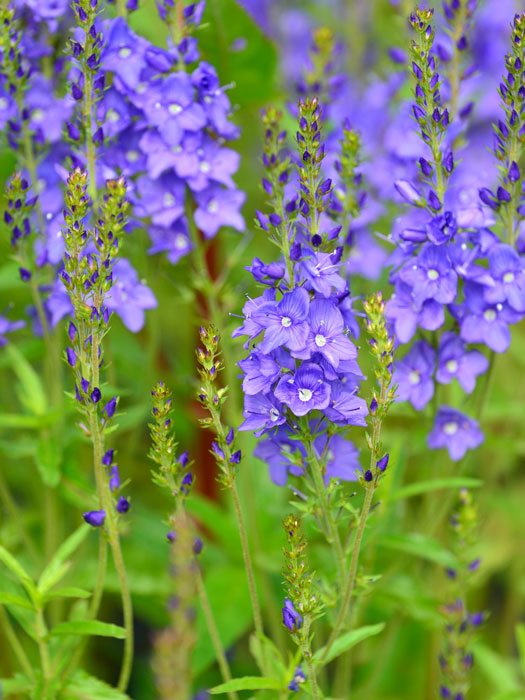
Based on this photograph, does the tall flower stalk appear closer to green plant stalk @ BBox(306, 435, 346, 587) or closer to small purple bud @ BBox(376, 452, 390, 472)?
green plant stalk @ BBox(306, 435, 346, 587)

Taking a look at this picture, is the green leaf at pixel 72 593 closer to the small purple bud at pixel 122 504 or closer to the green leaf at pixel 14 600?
the green leaf at pixel 14 600

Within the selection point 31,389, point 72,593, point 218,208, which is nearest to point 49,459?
point 31,389

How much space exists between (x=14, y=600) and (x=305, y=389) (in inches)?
28.8

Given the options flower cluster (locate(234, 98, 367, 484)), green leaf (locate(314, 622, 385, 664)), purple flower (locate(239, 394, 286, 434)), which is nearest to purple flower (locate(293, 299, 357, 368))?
flower cluster (locate(234, 98, 367, 484))

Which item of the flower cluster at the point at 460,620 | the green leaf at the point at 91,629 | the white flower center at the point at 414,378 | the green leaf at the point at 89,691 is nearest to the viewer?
the green leaf at the point at 91,629

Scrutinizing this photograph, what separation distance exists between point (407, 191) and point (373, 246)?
73 cm

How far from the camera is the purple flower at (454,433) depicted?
197cm

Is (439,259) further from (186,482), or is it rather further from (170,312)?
(170,312)

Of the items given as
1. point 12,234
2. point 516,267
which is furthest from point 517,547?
point 12,234

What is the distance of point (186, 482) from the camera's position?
152 cm

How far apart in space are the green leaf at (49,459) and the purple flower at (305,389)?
668 mm

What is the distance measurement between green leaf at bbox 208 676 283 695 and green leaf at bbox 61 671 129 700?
0.28 metres

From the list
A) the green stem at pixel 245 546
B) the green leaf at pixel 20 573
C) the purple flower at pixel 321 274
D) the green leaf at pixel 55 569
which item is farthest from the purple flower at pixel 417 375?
the green leaf at pixel 20 573

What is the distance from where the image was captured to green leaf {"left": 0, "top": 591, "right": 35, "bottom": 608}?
162 cm
